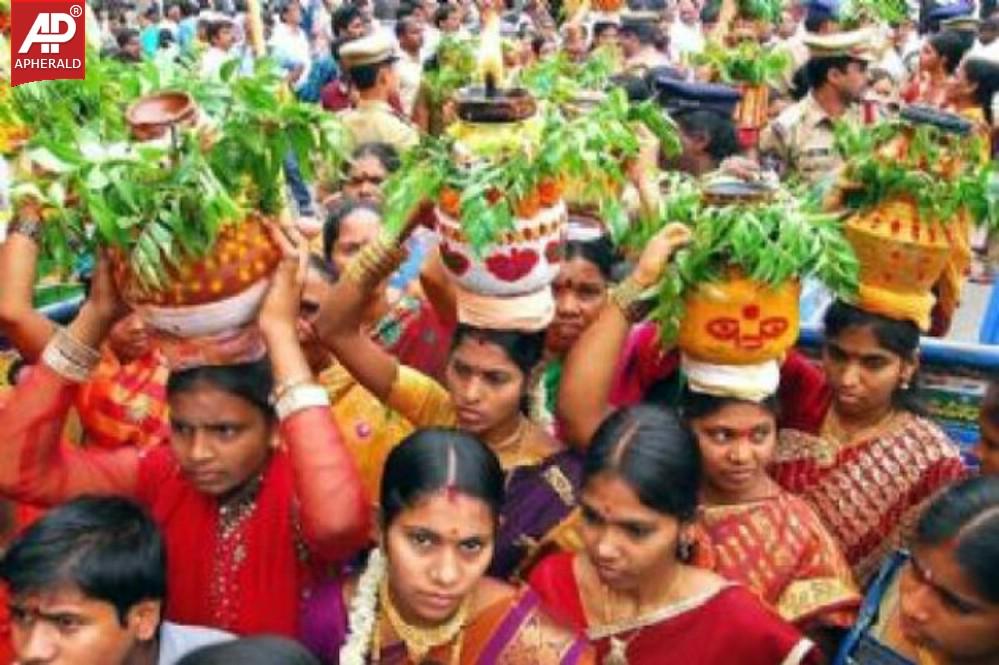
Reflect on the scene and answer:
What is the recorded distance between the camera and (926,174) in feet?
11.8

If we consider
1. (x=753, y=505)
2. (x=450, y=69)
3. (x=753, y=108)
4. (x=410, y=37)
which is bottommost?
(x=410, y=37)

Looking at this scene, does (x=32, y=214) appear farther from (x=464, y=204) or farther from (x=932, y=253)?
(x=932, y=253)

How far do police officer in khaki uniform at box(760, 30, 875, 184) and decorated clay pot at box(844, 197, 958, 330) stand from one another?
10.8 feet

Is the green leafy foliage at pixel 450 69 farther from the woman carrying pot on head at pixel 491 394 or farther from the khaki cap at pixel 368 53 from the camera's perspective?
the woman carrying pot on head at pixel 491 394

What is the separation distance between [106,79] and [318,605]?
161 centimetres

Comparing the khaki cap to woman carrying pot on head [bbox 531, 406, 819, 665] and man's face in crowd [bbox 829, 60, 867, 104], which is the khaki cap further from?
woman carrying pot on head [bbox 531, 406, 819, 665]

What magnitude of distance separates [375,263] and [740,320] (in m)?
0.87

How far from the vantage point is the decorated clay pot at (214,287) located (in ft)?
9.34

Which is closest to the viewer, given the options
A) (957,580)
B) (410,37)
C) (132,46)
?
(957,580)

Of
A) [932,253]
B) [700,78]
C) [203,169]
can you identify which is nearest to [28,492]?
[203,169]

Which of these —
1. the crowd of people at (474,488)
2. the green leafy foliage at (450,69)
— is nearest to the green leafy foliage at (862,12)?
the green leafy foliage at (450,69)

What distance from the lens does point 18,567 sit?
8.59 ft

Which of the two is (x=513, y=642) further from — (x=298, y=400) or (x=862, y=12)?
(x=862, y=12)

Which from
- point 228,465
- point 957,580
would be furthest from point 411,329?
point 957,580
